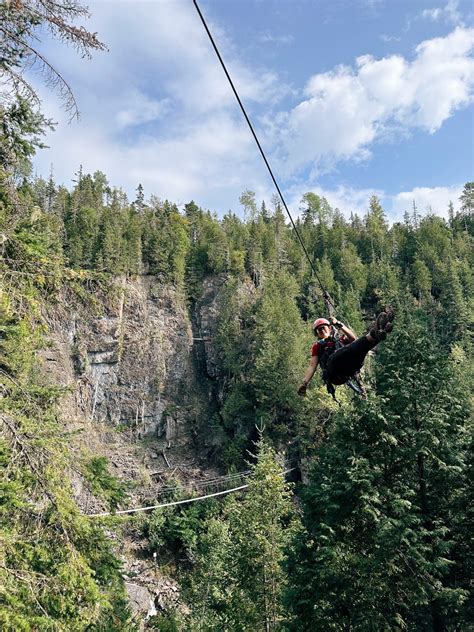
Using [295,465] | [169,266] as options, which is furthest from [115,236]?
[295,465]

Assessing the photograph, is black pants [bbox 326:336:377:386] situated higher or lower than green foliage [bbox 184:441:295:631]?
higher

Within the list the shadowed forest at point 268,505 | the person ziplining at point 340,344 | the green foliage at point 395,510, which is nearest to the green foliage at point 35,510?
the shadowed forest at point 268,505

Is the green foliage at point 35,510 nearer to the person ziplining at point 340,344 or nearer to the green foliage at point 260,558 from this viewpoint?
the person ziplining at point 340,344

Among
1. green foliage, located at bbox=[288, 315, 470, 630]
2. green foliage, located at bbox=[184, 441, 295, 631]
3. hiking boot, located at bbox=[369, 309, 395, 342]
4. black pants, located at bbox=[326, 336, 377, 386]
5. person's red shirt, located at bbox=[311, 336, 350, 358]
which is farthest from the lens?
green foliage, located at bbox=[184, 441, 295, 631]

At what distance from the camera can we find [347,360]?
5789 mm

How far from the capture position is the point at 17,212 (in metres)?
5.59

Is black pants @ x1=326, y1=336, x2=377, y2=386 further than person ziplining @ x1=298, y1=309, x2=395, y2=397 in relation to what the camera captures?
Yes

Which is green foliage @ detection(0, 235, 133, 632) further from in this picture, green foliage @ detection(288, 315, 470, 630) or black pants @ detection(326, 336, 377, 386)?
green foliage @ detection(288, 315, 470, 630)

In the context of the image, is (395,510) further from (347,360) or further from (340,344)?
(347,360)

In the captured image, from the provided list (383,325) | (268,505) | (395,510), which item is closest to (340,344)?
(383,325)

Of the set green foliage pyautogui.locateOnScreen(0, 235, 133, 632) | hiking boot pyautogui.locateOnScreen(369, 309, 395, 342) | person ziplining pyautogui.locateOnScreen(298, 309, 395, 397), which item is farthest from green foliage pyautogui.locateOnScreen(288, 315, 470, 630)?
green foliage pyautogui.locateOnScreen(0, 235, 133, 632)

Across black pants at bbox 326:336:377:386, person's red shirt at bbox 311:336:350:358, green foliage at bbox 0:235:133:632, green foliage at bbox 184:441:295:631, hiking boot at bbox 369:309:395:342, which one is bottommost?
green foliage at bbox 184:441:295:631

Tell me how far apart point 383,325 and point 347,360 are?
94 cm

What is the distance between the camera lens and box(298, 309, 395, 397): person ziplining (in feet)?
16.5
